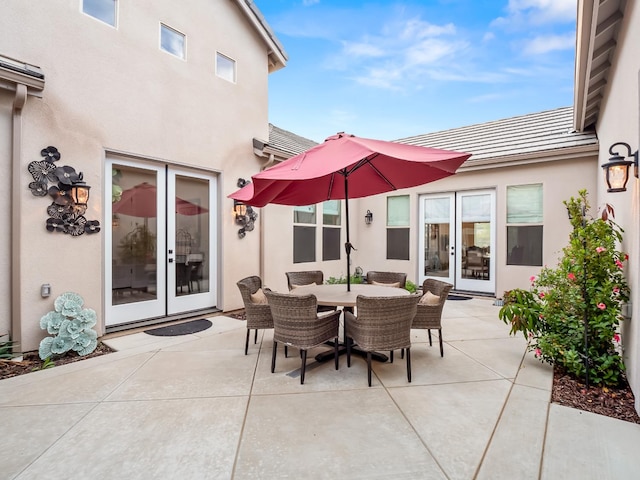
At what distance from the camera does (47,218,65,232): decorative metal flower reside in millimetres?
4129

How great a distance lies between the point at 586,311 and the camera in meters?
3.17

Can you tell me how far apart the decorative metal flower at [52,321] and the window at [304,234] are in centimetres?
463

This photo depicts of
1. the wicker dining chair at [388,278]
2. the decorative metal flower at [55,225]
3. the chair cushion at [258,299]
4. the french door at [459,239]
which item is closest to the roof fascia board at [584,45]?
the french door at [459,239]

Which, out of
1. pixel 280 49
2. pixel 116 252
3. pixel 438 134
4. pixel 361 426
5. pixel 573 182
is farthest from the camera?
pixel 438 134

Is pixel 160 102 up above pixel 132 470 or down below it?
above

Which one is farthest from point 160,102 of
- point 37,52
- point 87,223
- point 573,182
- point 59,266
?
point 573,182

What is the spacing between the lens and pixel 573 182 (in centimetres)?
672

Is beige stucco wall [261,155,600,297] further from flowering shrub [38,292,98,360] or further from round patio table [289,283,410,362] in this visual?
flowering shrub [38,292,98,360]

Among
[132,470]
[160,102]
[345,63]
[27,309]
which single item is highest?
[345,63]

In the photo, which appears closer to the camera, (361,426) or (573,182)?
(361,426)

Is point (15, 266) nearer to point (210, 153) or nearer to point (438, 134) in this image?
point (210, 153)

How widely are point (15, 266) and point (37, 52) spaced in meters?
2.65

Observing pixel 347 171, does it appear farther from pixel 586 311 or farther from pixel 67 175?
pixel 67 175

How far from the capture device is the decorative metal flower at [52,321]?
4.02m
